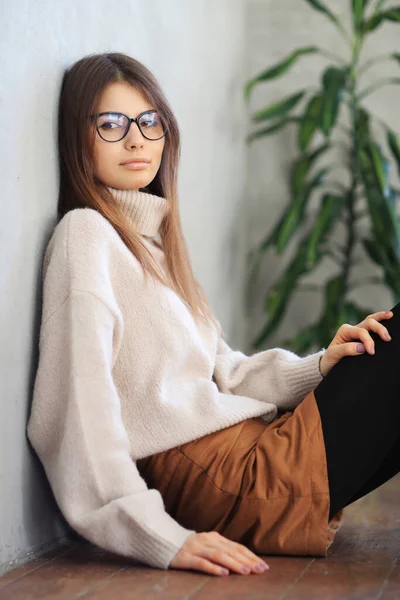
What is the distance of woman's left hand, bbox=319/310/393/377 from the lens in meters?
1.46

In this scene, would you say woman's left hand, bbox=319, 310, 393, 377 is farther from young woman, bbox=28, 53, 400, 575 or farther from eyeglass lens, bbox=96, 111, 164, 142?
eyeglass lens, bbox=96, 111, 164, 142

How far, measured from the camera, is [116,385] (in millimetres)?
1501

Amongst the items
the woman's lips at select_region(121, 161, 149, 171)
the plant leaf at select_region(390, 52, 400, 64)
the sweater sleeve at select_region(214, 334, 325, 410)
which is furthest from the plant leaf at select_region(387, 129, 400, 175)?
the woman's lips at select_region(121, 161, 149, 171)

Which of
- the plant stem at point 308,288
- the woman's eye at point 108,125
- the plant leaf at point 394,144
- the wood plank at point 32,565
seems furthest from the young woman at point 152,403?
the plant stem at point 308,288

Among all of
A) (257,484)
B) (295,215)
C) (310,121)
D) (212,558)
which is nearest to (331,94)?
(310,121)

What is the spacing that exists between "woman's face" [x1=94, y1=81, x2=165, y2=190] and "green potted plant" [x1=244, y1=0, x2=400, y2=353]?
118 centimetres

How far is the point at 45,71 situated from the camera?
150 cm

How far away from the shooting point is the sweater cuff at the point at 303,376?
1.67m

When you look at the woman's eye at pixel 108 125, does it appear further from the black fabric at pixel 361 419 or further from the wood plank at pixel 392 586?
the wood plank at pixel 392 586

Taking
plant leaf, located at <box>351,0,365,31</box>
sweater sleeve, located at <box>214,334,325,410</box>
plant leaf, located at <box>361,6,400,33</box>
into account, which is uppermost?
plant leaf, located at <box>351,0,365,31</box>

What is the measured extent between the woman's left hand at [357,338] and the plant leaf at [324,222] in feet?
3.95

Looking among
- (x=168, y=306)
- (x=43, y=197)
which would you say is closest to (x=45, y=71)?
(x=43, y=197)

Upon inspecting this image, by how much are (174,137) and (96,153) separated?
0.21 metres

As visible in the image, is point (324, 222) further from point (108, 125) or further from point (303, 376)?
point (108, 125)
